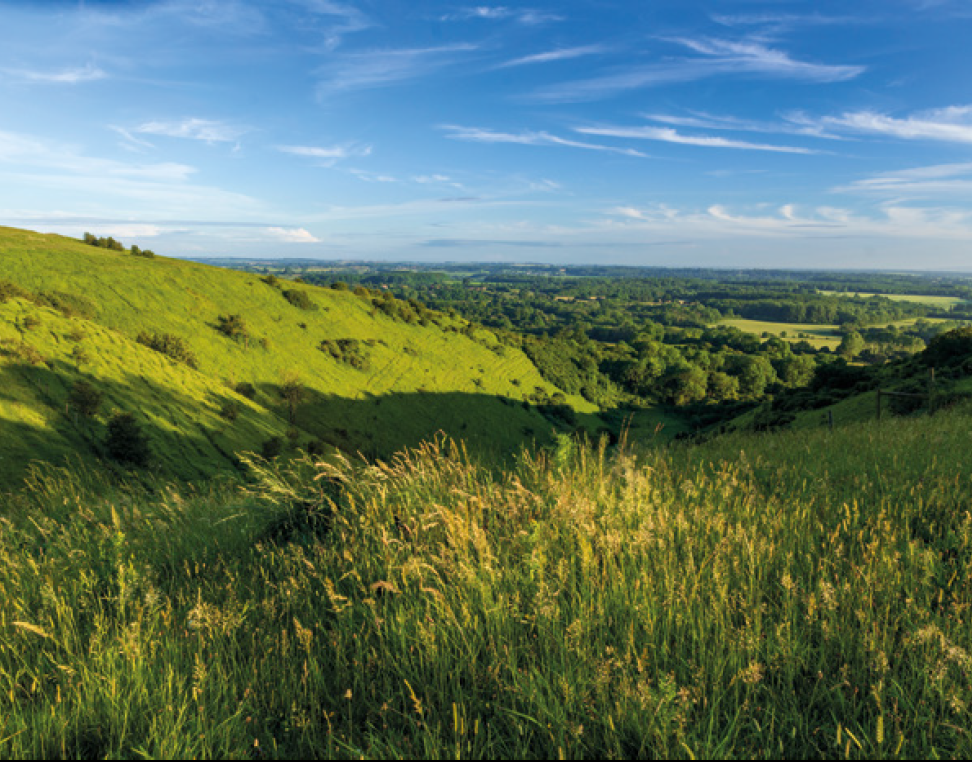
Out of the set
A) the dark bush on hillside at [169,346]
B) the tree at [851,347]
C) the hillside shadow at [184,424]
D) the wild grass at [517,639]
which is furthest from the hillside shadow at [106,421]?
the tree at [851,347]

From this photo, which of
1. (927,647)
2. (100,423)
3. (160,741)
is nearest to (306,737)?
(160,741)

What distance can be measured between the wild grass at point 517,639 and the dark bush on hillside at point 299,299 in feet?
345

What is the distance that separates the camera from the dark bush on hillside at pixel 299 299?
101188 mm

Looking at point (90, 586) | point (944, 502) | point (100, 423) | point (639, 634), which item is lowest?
point (100, 423)

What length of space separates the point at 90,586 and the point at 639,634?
3.97 m

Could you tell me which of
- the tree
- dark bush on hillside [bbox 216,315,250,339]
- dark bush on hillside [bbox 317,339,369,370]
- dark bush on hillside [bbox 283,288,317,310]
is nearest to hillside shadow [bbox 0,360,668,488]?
dark bush on hillside [bbox 317,339,369,370]

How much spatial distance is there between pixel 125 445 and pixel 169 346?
34.0 metres

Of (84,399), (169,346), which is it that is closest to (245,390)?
(169,346)

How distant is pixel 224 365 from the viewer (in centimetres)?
7344

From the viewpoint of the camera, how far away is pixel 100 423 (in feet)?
128

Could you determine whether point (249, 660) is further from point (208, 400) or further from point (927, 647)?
point (208, 400)

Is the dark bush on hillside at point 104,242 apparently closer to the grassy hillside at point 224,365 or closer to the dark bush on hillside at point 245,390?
the grassy hillside at point 224,365

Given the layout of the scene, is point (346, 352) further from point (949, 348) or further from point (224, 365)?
point (949, 348)

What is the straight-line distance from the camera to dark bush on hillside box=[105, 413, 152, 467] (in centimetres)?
3672
